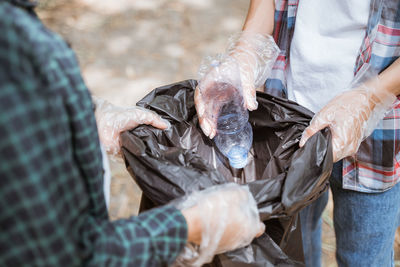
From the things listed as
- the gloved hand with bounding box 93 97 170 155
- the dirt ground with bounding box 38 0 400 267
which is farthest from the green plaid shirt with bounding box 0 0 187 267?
the dirt ground with bounding box 38 0 400 267

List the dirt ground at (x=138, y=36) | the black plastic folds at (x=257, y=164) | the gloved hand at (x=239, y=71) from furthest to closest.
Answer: the dirt ground at (x=138, y=36) → the gloved hand at (x=239, y=71) → the black plastic folds at (x=257, y=164)

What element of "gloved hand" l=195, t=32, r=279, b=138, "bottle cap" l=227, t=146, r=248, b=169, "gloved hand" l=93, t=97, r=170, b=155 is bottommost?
"bottle cap" l=227, t=146, r=248, b=169

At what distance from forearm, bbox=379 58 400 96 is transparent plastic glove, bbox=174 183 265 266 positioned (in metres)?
0.44

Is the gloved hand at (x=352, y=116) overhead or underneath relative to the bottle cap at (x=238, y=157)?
overhead

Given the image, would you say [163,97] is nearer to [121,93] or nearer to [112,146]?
[112,146]

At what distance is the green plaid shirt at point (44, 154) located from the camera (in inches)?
15.1

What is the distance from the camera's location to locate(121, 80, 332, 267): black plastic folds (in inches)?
27.7

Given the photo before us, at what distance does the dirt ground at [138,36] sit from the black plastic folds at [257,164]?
0.98m

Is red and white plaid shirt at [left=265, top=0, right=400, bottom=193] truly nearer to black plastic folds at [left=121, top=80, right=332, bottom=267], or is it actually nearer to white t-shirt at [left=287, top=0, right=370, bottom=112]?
white t-shirt at [left=287, top=0, right=370, bottom=112]

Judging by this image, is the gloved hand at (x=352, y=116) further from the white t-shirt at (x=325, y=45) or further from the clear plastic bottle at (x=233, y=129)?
the clear plastic bottle at (x=233, y=129)

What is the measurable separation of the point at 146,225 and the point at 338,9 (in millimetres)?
686

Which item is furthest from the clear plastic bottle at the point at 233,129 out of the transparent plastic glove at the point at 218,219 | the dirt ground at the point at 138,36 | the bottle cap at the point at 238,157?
the dirt ground at the point at 138,36

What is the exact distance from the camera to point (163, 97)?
3.15 ft

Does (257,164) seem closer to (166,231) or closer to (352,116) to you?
(352,116)
